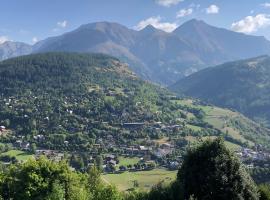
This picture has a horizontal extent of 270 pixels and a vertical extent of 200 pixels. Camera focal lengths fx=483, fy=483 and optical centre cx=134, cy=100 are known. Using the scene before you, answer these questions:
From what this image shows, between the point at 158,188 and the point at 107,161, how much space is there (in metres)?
130

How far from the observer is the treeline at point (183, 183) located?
4738cm

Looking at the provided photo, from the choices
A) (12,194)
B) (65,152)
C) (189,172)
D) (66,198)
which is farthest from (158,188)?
(65,152)

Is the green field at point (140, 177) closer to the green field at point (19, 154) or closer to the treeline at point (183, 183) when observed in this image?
the green field at point (19, 154)

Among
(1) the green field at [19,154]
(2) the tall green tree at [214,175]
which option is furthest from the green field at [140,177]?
(2) the tall green tree at [214,175]

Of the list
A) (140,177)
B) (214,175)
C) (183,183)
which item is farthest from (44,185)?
(140,177)

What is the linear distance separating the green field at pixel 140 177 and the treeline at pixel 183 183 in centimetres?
8150

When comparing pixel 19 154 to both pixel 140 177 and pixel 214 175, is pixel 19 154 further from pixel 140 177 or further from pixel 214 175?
pixel 214 175

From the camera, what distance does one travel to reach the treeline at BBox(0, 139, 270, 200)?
155 feet

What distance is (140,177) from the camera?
15312cm

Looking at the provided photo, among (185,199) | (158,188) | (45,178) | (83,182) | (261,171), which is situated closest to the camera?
(185,199)

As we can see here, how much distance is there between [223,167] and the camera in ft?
159

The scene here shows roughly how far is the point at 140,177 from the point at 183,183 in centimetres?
10601

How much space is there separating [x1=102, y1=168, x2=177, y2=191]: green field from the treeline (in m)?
81.5

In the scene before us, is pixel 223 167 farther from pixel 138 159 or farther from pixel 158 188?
pixel 138 159
